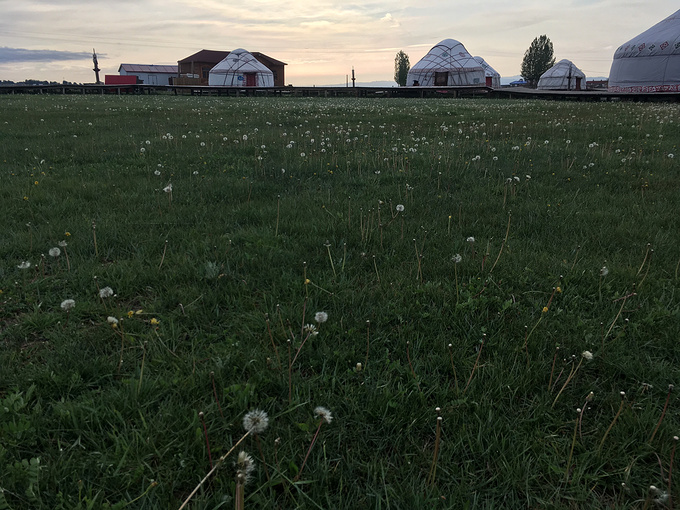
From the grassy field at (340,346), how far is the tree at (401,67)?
118782 mm

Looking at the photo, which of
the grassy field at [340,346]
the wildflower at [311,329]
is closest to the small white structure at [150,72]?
the grassy field at [340,346]

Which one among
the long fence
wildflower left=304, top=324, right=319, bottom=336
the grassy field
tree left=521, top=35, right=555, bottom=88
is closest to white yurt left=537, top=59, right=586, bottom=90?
tree left=521, top=35, right=555, bottom=88

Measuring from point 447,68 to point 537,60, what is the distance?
40425 millimetres

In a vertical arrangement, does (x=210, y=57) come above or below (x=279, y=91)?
above

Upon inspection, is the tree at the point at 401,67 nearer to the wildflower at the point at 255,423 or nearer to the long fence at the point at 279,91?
the long fence at the point at 279,91

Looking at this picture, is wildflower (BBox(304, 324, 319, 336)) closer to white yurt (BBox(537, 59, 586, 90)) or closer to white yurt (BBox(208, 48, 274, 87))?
white yurt (BBox(208, 48, 274, 87))

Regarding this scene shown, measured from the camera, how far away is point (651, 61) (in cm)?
3741

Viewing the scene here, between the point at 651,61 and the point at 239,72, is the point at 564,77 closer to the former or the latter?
the point at 651,61

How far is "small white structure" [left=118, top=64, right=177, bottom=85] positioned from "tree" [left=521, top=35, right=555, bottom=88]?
82.9 m

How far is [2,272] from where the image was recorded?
3.73m

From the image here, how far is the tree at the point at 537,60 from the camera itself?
298 ft

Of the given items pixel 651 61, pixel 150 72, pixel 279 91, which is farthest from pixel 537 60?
pixel 150 72

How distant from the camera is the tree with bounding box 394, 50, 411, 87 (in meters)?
114

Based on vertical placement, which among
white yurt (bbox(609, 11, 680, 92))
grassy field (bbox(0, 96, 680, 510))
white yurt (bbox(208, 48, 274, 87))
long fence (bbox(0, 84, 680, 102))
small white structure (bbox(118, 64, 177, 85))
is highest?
small white structure (bbox(118, 64, 177, 85))
